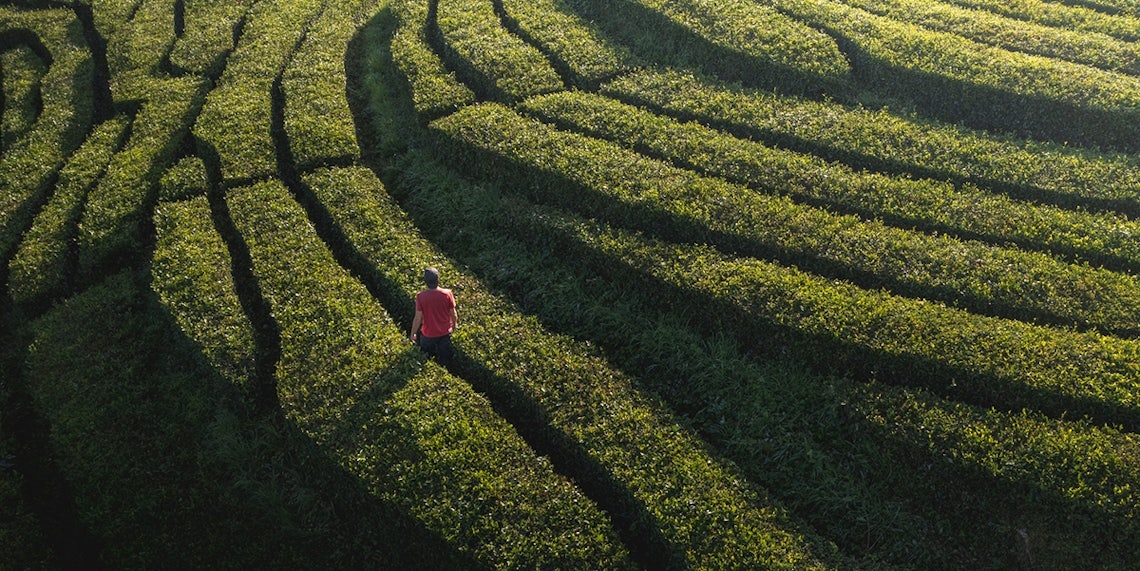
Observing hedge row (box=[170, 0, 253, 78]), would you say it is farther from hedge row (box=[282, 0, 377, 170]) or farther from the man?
the man

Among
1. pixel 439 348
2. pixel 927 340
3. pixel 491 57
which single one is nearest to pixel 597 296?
pixel 439 348

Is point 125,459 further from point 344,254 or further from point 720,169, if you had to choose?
point 720,169

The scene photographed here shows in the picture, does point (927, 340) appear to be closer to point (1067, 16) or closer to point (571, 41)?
point (571, 41)

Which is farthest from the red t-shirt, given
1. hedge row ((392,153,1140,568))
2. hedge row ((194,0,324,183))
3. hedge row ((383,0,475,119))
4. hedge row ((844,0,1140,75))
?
hedge row ((844,0,1140,75))

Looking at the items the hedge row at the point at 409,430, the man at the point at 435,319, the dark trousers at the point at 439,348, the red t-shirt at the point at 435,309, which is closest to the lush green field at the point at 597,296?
the hedge row at the point at 409,430

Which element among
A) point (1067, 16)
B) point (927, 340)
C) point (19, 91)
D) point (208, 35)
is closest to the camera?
point (927, 340)

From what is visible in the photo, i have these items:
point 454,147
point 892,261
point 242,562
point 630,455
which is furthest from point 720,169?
point 242,562
